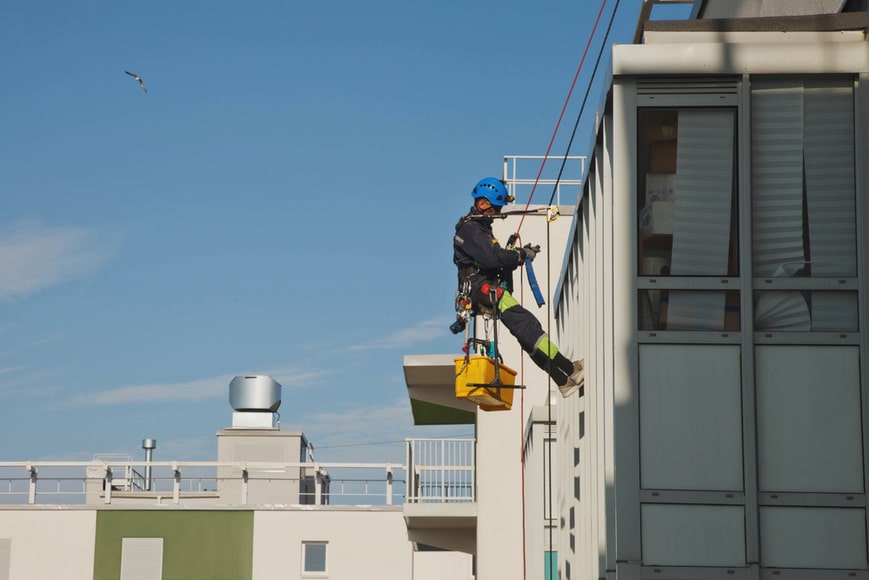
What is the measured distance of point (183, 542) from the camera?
35969 millimetres

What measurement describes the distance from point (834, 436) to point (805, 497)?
0.47 metres

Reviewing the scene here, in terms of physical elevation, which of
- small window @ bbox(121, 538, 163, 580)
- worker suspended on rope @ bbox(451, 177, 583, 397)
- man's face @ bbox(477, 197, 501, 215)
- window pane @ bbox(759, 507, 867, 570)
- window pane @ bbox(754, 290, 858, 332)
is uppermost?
man's face @ bbox(477, 197, 501, 215)

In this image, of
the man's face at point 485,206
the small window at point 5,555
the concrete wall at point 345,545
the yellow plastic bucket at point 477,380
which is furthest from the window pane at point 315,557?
the man's face at point 485,206

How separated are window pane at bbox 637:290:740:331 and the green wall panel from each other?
94.3ft

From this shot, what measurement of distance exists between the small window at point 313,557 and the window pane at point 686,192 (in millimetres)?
28919

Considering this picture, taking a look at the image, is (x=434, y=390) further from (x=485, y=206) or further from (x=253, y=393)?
(x=253, y=393)

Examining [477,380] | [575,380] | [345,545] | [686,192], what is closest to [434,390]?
[345,545]

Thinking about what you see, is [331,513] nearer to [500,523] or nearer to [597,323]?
[500,523]

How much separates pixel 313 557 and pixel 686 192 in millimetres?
29124

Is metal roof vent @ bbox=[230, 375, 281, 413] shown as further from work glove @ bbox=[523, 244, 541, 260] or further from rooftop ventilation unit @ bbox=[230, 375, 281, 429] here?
work glove @ bbox=[523, 244, 541, 260]

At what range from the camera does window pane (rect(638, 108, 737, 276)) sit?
30.1 feet

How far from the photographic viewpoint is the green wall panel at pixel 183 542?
3581 centimetres

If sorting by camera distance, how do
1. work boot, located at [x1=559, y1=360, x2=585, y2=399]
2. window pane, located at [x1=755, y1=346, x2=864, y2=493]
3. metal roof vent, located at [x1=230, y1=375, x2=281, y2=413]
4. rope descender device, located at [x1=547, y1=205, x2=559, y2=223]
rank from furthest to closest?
metal roof vent, located at [x1=230, y1=375, x2=281, y2=413] < work boot, located at [x1=559, y1=360, x2=585, y2=399] < rope descender device, located at [x1=547, y1=205, x2=559, y2=223] < window pane, located at [x1=755, y1=346, x2=864, y2=493]

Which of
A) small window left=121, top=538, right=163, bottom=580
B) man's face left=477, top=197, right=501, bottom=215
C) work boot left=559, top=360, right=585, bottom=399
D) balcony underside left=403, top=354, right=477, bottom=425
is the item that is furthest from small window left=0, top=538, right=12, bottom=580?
work boot left=559, top=360, right=585, bottom=399
